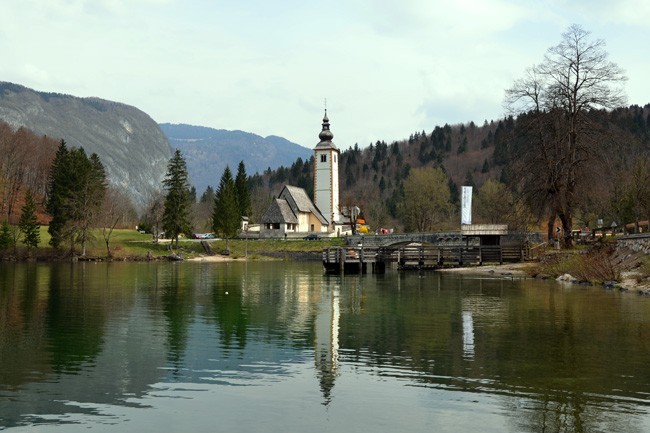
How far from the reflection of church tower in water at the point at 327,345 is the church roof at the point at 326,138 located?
9665 centimetres

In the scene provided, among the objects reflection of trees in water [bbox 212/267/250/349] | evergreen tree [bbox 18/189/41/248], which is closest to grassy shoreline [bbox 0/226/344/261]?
evergreen tree [bbox 18/189/41/248]

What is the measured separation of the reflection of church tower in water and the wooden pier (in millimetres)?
31209

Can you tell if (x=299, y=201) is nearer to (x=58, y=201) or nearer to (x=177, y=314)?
(x=58, y=201)

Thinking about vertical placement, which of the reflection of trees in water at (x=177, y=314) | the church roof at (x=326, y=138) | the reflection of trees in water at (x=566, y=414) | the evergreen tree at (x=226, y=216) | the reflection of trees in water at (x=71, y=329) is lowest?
the reflection of trees in water at (x=566, y=414)

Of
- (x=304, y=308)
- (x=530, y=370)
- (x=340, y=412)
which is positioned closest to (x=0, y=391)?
(x=340, y=412)

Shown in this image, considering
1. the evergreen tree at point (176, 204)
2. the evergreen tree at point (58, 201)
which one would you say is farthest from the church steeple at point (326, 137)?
the evergreen tree at point (58, 201)

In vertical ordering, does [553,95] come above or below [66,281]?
above

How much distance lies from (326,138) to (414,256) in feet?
222

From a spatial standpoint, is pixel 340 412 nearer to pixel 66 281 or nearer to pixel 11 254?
pixel 66 281

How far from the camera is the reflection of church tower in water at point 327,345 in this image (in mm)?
17234

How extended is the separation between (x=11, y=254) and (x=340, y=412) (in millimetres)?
86405

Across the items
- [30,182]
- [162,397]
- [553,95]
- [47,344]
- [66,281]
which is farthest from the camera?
[30,182]

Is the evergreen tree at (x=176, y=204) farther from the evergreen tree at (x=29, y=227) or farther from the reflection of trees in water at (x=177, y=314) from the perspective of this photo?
the reflection of trees in water at (x=177, y=314)

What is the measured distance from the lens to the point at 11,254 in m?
90.4
